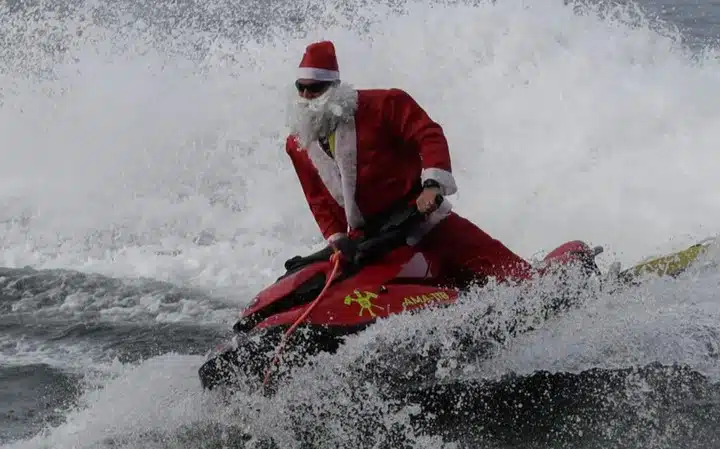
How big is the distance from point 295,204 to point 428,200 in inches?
198

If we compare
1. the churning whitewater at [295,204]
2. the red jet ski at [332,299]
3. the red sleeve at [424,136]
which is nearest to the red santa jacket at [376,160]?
the red sleeve at [424,136]

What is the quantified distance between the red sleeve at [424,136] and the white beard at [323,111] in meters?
0.19

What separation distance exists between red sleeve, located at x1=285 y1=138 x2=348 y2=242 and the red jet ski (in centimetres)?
13

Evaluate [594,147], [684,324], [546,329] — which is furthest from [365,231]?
[594,147]

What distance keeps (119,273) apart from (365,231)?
370cm

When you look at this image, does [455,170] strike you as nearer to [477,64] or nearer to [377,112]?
[477,64]

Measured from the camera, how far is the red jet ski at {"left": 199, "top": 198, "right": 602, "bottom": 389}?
181 inches

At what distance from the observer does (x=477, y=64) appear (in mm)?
10969

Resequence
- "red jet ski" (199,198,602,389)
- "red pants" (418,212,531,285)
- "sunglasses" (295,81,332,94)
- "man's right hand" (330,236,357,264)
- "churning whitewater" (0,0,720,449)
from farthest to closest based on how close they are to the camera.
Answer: "red pants" (418,212,531,285)
"man's right hand" (330,236,357,264)
"sunglasses" (295,81,332,94)
"churning whitewater" (0,0,720,449)
"red jet ski" (199,198,602,389)

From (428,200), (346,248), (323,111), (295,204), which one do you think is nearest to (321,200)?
(346,248)

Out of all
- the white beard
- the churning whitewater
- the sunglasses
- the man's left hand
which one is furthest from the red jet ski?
the sunglasses

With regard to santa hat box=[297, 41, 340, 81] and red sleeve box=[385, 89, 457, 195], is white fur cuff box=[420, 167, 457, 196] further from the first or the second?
santa hat box=[297, 41, 340, 81]

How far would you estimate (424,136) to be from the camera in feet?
16.3

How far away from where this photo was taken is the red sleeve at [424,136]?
16.1 ft
